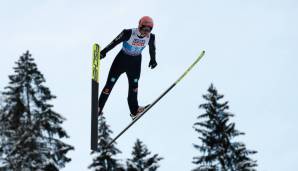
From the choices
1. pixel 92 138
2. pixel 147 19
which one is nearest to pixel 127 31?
pixel 147 19

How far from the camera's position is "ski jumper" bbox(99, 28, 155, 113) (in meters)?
11.3

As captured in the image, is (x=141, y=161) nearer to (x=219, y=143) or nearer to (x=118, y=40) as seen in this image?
(x=219, y=143)

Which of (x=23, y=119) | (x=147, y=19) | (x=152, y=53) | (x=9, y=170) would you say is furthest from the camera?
(x=23, y=119)

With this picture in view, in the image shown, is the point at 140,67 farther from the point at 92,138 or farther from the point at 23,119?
the point at 23,119

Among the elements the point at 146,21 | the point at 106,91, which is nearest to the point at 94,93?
the point at 106,91

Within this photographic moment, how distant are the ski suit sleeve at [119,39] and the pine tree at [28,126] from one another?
1134 cm

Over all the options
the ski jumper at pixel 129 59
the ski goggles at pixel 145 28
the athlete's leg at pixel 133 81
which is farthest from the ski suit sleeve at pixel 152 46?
the ski goggles at pixel 145 28

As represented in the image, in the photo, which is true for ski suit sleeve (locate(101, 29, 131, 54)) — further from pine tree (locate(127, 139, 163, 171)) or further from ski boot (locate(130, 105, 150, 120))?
pine tree (locate(127, 139, 163, 171))

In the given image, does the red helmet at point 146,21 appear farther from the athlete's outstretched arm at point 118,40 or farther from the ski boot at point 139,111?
the ski boot at point 139,111

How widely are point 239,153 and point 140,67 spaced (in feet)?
48.1

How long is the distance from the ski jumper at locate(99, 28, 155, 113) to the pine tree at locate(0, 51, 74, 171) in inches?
421

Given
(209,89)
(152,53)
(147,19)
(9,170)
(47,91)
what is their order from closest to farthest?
(147,19) → (152,53) → (9,170) → (47,91) → (209,89)

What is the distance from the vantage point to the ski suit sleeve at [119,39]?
1115cm

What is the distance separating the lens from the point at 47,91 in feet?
83.2
